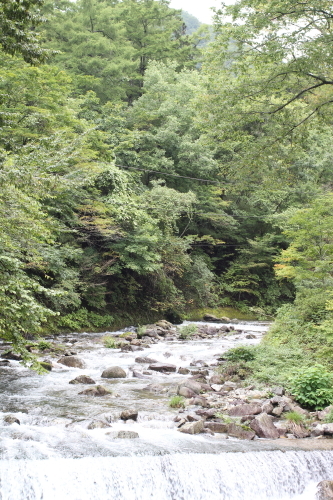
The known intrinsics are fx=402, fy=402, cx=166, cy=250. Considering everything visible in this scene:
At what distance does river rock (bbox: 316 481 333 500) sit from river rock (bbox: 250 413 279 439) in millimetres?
1066

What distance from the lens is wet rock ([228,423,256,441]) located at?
5781 millimetres

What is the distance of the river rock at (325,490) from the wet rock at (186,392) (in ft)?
10.3

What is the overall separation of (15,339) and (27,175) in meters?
2.41

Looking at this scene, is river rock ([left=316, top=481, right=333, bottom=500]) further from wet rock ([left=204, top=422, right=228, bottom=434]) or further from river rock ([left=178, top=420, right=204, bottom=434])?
river rock ([left=178, top=420, right=204, bottom=434])

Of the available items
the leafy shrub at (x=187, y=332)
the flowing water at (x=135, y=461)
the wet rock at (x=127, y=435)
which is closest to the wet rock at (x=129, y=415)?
the flowing water at (x=135, y=461)

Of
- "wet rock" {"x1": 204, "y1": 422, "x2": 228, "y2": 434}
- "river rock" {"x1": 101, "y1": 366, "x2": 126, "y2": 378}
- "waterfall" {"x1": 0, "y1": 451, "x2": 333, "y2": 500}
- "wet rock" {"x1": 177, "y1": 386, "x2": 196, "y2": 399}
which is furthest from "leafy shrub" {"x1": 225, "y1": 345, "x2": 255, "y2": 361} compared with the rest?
"waterfall" {"x1": 0, "y1": 451, "x2": 333, "y2": 500}

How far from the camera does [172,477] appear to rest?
15.3ft

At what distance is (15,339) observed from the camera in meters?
5.91

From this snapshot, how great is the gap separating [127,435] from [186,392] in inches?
92.2

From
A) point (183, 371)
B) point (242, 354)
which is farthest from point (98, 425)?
point (242, 354)

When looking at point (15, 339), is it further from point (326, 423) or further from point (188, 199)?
point (188, 199)

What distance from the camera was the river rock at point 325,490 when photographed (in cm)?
468

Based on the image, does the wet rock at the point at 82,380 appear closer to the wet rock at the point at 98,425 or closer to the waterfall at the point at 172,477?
the wet rock at the point at 98,425

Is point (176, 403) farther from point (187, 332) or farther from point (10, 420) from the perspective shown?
point (187, 332)
